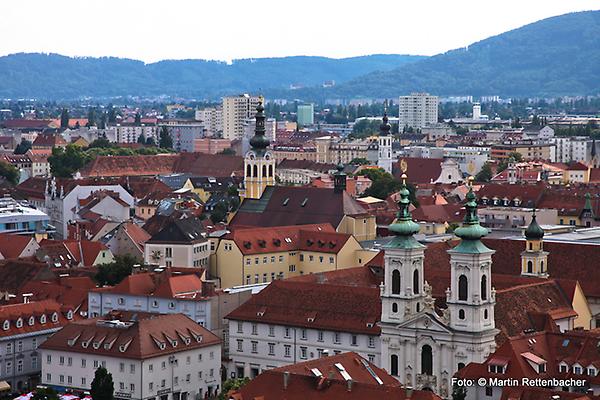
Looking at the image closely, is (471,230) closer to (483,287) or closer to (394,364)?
(483,287)

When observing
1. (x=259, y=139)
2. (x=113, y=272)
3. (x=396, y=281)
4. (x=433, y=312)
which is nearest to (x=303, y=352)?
(x=396, y=281)

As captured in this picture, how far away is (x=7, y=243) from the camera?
87312 mm

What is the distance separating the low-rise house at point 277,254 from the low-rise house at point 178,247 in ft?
3.32

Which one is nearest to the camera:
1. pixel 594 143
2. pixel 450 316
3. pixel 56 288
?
pixel 450 316

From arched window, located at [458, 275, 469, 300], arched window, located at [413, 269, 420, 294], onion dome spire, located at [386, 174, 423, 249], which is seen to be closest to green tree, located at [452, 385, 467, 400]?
arched window, located at [458, 275, 469, 300]

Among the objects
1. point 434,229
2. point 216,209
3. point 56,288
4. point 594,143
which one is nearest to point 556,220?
point 434,229

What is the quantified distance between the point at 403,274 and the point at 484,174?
105 m

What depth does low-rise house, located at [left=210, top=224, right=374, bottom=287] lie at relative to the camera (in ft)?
A: 269

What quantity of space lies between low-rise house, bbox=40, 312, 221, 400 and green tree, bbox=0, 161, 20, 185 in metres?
98.4

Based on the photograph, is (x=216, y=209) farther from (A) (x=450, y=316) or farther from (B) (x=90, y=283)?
(A) (x=450, y=316)

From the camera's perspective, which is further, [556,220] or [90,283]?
[556,220]

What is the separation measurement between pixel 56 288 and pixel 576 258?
76.7 feet

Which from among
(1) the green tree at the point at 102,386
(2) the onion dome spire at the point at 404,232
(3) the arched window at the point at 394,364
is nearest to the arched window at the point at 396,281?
(2) the onion dome spire at the point at 404,232

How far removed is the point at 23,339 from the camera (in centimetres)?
6266
